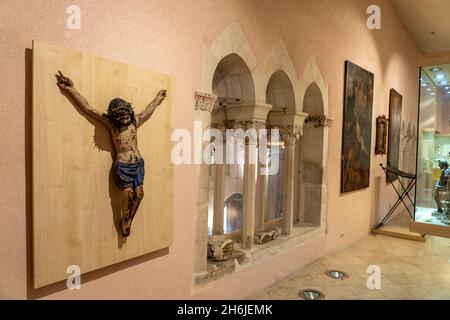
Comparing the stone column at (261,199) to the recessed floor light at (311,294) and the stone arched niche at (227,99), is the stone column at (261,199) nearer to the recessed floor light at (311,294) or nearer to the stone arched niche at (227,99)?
the stone arched niche at (227,99)

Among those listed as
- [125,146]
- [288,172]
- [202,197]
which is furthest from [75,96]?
[288,172]

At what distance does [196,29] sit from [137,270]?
6.71 feet

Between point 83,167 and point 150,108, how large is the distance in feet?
2.09

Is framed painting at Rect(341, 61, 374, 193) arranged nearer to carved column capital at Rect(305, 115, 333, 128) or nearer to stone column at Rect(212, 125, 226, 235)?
carved column capital at Rect(305, 115, 333, 128)

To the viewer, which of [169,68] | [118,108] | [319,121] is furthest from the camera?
[319,121]

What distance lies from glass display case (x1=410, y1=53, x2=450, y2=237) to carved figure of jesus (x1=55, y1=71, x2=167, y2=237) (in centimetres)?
353

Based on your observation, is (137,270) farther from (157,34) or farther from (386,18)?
(386,18)

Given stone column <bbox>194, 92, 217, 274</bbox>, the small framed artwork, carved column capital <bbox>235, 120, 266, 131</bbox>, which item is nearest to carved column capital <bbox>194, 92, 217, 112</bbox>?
stone column <bbox>194, 92, 217, 274</bbox>

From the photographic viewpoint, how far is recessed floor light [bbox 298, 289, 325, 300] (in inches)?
135

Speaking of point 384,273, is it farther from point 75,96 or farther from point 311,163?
point 75,96

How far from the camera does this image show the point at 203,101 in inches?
110

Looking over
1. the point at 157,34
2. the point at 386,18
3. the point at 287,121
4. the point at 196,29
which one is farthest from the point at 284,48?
the point at 386,18

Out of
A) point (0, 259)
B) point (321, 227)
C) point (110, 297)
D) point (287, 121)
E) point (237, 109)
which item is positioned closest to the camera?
point (0, 259)

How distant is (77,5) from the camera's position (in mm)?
1947
